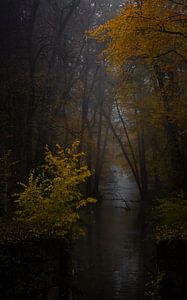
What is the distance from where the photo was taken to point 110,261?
556 inches

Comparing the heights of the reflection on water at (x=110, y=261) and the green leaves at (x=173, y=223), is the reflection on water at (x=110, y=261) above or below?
below

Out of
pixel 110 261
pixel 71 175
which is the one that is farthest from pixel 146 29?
pixel 110 261

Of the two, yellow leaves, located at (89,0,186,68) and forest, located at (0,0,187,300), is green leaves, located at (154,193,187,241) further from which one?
yellow leaves, located at (89,0,186,68)

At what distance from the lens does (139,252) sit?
15320 mm

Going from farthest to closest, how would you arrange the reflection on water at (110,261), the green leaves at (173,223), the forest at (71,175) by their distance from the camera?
the reflection on water at (110,261)
the green leaves at (173,223)
the forest at (71,175)

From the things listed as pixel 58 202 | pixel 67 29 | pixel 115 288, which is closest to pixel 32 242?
pixel 58 202

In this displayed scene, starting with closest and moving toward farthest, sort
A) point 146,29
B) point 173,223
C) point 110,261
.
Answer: point 173,223
point 146,29
point 110,261

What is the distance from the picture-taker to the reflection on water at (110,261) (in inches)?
449

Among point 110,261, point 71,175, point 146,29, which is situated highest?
point 146,29

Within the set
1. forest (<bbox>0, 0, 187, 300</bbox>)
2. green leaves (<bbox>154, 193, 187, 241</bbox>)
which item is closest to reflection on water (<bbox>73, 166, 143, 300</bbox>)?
forest (<bbox>0, 0, 187, 300</bbox>)

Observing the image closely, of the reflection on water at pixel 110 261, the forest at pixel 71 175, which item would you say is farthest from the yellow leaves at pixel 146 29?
the reflection on water at pixel 110 261

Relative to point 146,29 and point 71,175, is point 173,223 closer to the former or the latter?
point 71,175

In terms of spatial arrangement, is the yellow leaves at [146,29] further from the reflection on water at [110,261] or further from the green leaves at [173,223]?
the reflection on water at [110,261]

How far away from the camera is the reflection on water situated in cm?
1141
